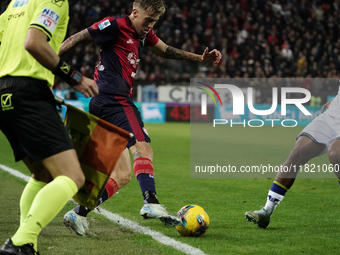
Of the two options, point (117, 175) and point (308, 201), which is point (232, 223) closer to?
point (117, 175)

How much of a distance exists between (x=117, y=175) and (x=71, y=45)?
1310 mm

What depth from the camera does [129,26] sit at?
5059 mm

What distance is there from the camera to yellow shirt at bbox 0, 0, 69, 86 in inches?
126

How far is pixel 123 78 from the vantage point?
16.8 ft

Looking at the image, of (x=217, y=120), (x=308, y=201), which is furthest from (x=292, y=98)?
(x=308, y=201)

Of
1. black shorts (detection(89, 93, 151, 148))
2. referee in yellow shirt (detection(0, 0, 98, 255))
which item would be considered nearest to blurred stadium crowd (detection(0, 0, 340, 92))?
black shorts (detection(89, 93, 151, 148))

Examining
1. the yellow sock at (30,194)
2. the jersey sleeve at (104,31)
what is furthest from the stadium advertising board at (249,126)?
the yellow sock at (30,194)

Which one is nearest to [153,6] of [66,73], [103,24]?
[103,24]

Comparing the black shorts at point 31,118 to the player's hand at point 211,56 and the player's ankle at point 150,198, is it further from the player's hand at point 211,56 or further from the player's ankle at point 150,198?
the player's hand at point 211,56

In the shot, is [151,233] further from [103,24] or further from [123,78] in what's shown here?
[103,24]

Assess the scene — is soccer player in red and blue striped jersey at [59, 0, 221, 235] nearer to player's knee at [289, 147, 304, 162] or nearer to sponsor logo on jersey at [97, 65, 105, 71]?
sponsor logo on jersey at [97, 65, 105, 71]

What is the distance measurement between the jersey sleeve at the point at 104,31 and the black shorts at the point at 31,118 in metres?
1.73

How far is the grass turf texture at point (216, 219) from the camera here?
427cm

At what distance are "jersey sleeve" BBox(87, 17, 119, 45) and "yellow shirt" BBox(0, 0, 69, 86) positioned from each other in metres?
1.46
